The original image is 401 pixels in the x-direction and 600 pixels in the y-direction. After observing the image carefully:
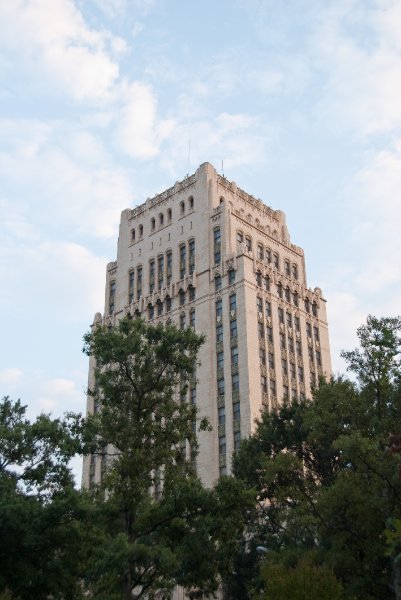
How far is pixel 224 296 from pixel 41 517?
132 ft

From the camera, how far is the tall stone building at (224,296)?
6003 cm

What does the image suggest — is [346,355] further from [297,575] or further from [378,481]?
[297,575]

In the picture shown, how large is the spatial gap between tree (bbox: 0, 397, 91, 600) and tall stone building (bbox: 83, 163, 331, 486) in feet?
92.2

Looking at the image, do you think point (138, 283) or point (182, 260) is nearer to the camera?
point (182, 260)

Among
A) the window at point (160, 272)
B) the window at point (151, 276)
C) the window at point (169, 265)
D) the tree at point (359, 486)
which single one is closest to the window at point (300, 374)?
the window at point (169, 265)

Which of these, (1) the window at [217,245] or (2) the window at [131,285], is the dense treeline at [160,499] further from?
(2) the window at [131,285]

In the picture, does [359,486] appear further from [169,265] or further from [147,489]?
[169,265]

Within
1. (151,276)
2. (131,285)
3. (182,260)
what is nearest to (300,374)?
(182,260)

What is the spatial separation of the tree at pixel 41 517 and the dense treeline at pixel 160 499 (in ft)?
0.16

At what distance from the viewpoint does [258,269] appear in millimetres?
67125

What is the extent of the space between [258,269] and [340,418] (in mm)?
37314

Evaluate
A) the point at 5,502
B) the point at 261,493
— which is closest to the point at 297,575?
the point at 5,502

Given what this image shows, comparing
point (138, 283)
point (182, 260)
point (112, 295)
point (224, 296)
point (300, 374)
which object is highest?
point (182, 260)

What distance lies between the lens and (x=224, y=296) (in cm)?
6500
